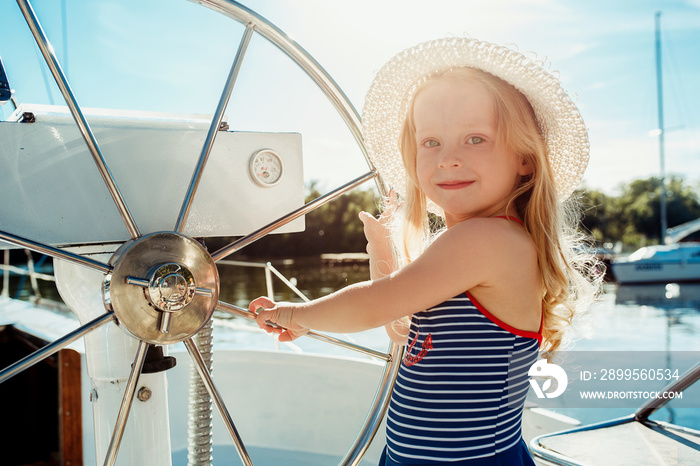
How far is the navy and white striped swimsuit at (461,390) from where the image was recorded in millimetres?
769

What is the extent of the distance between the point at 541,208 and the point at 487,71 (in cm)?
21

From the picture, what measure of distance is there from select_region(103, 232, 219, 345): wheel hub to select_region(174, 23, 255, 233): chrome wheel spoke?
6 centimetres

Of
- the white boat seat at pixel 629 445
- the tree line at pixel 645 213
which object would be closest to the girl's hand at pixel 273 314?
the white boat seat at pixel 629 445

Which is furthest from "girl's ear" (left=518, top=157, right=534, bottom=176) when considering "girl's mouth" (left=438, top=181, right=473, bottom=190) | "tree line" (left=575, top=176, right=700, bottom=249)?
"tree line" (left=575, top=176, right=700, bottom=249)

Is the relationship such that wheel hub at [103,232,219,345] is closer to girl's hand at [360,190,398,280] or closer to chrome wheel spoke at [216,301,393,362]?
chrome wheel spoke at [216,301,393,362]

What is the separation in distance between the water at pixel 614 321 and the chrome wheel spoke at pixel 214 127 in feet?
3.62

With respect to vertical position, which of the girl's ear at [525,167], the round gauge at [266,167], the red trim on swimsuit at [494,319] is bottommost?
the red trim on swimsuit at [494,319]

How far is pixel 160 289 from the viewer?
0.77 metres

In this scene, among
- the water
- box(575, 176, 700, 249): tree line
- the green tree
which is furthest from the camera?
box(575, 176, 700, 249): tree line

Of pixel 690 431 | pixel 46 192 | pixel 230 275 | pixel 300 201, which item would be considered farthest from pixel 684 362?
pixel 230 275

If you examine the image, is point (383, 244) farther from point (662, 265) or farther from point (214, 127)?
point (662, 265)

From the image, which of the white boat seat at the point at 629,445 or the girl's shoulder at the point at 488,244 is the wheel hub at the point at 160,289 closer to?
the girl's shoulder at the point at 488,244

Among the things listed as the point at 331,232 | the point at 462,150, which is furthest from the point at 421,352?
the point at 331,232

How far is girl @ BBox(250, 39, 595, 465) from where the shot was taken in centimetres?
76
